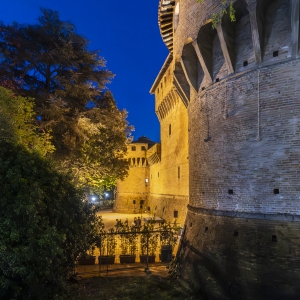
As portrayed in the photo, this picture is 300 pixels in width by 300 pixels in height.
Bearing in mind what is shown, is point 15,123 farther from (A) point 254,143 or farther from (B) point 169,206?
(B) point 169,206

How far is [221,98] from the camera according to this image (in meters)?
10.9

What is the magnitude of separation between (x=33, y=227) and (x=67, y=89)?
11024 millimetres

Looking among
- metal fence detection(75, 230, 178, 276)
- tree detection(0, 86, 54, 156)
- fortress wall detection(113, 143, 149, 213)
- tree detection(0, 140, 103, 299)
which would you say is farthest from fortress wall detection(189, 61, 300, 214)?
fortress wall detection(113, 143, 149, 213)

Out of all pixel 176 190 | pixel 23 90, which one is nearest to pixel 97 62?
pixel 23 90

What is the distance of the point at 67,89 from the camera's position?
1708cm

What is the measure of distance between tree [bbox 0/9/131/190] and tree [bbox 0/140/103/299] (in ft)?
21.5

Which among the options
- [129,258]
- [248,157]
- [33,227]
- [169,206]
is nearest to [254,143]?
[248,157]

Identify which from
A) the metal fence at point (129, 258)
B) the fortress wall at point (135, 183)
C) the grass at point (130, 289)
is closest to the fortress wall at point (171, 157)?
the fortress wall at point (135, 183)

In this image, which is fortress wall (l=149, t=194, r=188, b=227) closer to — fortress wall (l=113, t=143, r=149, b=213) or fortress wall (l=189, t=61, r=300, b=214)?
fortress wall (l=113, t=143, r=149, b=213)

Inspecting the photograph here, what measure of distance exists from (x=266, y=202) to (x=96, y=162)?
477 inches

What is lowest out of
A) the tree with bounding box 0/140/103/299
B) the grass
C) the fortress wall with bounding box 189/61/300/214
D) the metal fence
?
the grass

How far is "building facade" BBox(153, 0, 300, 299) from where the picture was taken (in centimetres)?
864

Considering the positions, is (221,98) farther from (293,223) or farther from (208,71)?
(293,223)

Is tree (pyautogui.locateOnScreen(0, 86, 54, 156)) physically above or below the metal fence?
above
